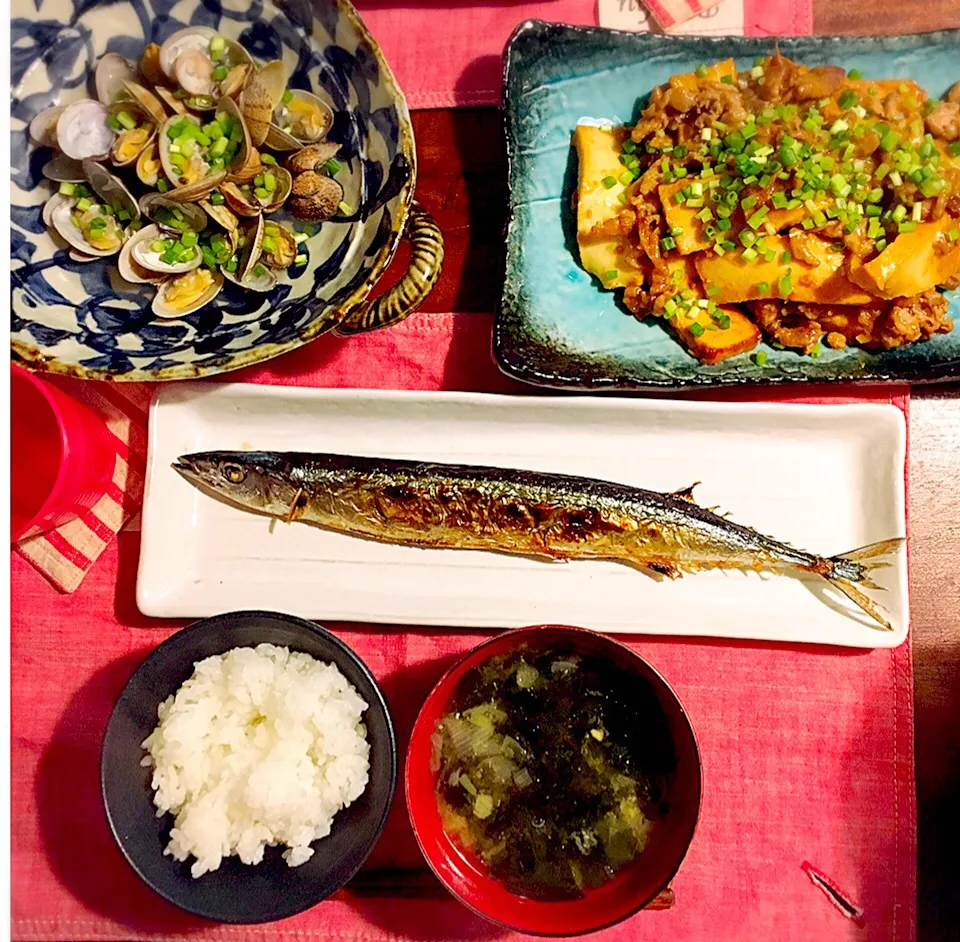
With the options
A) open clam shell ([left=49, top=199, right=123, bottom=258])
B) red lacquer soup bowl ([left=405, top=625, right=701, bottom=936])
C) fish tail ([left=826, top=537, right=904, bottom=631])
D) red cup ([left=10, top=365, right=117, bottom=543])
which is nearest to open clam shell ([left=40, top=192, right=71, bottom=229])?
open clam shell ([left=49, top=199, right=123, bottom=258])

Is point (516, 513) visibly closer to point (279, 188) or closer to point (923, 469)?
point (279, 188)

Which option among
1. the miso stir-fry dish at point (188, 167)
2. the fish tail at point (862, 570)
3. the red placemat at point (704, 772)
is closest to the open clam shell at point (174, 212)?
the miso stir-fry dish at point (188, 167)

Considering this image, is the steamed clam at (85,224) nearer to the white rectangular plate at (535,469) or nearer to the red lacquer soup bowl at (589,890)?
the white rectangular plate at (535,469)

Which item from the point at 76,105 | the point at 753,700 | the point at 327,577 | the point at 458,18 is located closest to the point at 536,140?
the point at 458,18

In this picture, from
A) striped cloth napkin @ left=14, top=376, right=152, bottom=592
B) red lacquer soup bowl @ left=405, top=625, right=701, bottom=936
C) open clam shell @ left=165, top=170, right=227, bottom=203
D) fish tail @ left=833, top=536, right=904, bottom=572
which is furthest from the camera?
striped cloth napkin @ left=14, top=376, right=152, bottom=592

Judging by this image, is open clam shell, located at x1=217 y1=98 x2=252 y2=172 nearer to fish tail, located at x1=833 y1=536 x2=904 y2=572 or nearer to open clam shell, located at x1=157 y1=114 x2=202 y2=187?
open clam shell, located at x1=157 y1=114 x2=202 y2=187

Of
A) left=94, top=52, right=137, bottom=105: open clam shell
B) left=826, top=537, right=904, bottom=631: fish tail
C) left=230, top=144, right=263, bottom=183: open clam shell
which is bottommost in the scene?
left=826, top=537, right=904, bottom=631: fish tail

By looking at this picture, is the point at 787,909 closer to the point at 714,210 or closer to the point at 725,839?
the point at 725,839
